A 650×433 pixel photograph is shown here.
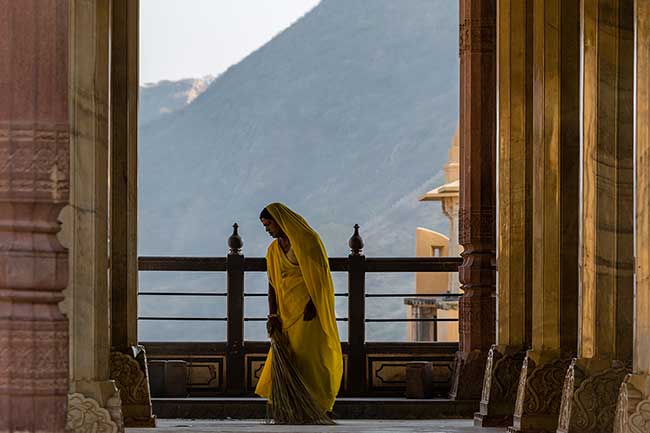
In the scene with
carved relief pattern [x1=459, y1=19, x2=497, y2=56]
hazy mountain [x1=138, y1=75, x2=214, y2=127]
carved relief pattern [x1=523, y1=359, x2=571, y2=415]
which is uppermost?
hazy mountain [x1=138, y1=75, x2=214, y2=127]

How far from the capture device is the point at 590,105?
7.35 m

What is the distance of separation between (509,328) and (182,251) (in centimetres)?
4200

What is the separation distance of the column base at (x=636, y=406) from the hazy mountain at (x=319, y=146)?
43.0m

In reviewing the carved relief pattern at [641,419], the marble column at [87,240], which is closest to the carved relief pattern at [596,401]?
the carved relief pattern at [641,419]

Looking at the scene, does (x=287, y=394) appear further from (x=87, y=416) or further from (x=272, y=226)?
(x=87, y=416)

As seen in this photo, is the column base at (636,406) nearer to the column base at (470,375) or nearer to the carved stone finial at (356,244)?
the column base at (470,375)

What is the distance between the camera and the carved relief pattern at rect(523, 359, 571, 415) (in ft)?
28.1

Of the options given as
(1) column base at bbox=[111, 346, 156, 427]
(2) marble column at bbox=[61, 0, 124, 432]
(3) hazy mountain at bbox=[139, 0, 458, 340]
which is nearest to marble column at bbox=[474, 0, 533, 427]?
(1) column base at bbox=[111, 346, 156, 427]

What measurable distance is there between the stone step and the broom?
96 cm

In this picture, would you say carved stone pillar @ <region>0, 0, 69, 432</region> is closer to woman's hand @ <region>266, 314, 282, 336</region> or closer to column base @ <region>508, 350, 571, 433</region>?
column base @ <region>508, 350, 571, 433</region>

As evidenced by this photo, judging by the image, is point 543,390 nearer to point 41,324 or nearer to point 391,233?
point 41,324

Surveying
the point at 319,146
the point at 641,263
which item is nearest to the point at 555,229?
the point at 641,263

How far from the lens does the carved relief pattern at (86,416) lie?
612 centimetres

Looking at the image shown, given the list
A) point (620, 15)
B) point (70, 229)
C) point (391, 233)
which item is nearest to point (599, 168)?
point (620, 15)
